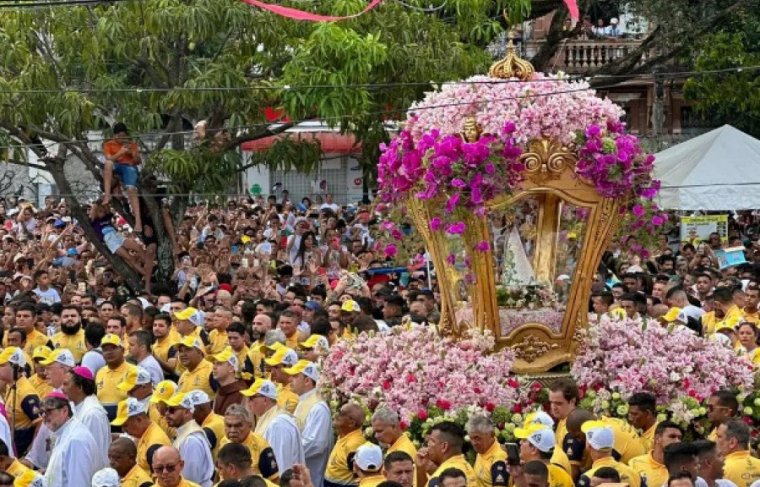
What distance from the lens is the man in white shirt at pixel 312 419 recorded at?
12.4 m

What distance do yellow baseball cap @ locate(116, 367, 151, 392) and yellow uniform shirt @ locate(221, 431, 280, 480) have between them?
Result: 1.87 metres

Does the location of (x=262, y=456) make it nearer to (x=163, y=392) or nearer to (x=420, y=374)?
(x=163, y=392)

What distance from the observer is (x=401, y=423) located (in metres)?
12.6

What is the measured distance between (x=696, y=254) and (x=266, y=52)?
6417 millimetres

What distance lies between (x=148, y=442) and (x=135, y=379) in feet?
4.44

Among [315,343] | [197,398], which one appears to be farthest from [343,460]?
[315,343]

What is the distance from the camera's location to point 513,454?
34.9ft

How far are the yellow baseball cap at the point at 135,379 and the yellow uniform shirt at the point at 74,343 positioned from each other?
3.48 m

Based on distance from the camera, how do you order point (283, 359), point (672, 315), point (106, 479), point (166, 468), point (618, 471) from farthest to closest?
point (672, 315) < point (283, 359) < point (618, 471) < point (166, 468) < point (106, 479)

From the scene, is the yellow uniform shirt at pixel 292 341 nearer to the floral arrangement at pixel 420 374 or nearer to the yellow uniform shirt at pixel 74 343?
the floral arrangement at pixel 420 374

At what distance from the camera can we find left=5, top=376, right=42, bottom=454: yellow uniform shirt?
13461 millimetres

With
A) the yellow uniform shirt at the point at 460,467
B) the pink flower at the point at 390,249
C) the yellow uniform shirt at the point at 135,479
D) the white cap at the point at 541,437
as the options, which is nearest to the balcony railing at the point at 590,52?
the pink flower at the point at 390,249

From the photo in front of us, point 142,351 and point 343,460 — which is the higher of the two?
point 343,460

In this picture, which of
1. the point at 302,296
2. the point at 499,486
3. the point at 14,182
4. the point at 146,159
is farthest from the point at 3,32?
the point at 14,182
